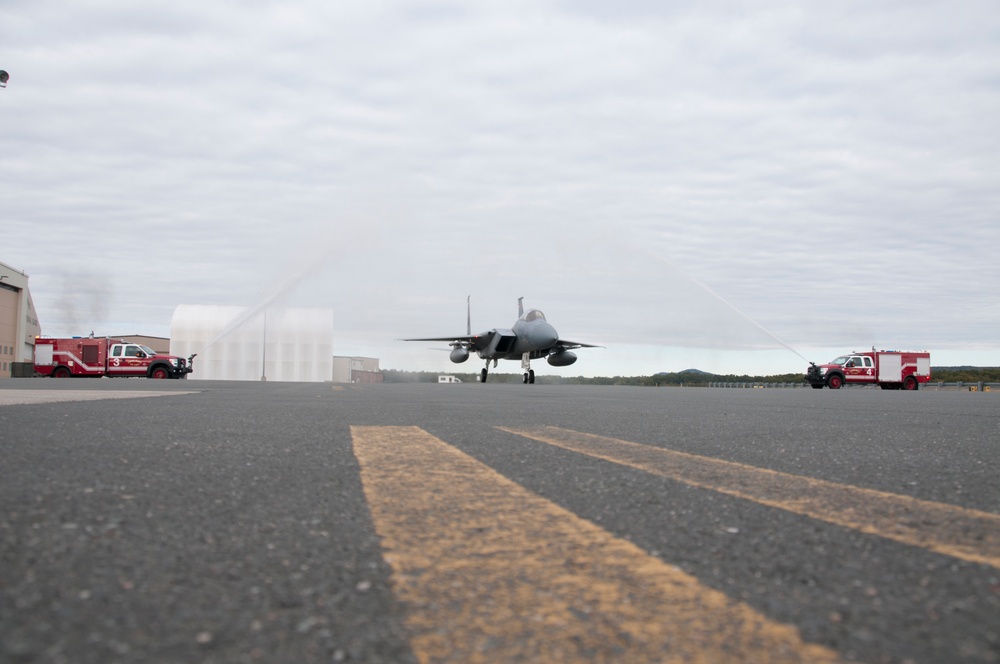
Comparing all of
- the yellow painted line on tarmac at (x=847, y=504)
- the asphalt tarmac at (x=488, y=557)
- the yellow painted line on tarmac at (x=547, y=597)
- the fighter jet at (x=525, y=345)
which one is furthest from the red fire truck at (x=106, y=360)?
the yellow painted line on tarmac at (x=547, y=597)

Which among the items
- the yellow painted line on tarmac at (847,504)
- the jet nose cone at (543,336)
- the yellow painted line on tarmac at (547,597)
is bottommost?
the yellow painted line on tarmac at (547,597)

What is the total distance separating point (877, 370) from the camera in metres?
38.6

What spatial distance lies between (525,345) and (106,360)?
66.7 feet

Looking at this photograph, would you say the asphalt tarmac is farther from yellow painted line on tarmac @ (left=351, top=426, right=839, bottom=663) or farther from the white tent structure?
the white tent structure

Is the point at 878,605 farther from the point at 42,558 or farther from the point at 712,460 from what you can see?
the point at 712,460

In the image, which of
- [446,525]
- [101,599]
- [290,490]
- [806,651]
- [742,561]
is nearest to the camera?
[806,651]

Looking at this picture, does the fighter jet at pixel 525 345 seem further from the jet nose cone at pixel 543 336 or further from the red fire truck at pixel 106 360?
the red fire truck at pixel 106 360

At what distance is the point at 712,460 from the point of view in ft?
14.7

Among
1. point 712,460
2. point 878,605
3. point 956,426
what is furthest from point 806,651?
point 956,426

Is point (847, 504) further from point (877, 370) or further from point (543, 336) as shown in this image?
point (877, 370)

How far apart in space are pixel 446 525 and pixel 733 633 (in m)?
1.16

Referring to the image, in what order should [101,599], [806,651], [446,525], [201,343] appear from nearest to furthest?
[806,651], [101,599], [446,525], [201,343]

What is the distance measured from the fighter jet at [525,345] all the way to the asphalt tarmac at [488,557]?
32.9 meters

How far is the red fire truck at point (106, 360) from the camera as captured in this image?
38.6 m
